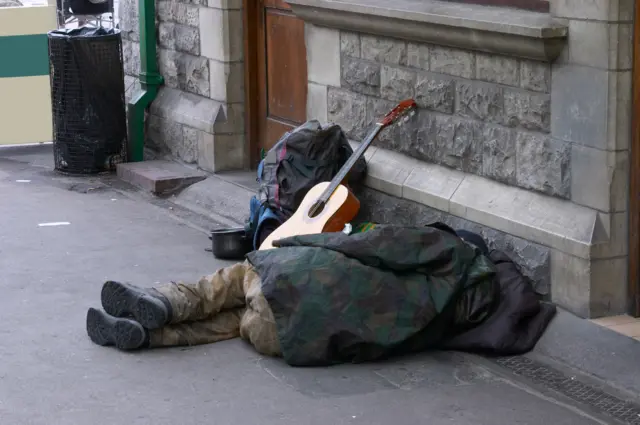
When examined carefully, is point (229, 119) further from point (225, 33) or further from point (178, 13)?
point (178, 13)

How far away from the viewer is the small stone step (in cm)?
1021

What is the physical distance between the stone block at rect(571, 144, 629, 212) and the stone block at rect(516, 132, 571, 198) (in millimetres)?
94

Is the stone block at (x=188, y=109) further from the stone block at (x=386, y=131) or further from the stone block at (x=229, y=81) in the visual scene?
the stone block at (x=386, y=131)

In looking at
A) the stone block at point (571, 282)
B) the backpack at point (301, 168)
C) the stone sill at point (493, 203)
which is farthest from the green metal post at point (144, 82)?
the stone block at point (571, 282)

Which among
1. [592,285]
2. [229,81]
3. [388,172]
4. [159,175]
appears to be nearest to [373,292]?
[592,285]

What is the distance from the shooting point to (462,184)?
709cm

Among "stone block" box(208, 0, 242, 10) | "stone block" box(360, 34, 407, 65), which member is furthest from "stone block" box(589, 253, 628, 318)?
"stone block" box(208, 0, 242, 10)

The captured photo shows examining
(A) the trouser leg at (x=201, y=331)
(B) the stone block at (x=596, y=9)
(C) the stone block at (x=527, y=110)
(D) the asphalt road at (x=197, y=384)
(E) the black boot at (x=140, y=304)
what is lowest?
(D) the asphalt road at (x=197, y=384)

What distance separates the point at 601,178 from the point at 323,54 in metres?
2.86

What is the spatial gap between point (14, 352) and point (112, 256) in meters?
1.93

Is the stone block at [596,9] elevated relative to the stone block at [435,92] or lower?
elevated

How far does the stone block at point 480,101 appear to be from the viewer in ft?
22.2

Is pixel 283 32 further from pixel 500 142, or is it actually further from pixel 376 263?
pixel 376 263

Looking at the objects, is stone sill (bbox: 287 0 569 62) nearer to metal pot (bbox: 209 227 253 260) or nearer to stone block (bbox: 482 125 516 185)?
stone block (bbox: 482 125 516 185)
